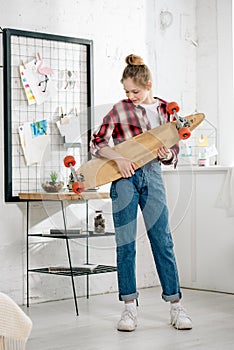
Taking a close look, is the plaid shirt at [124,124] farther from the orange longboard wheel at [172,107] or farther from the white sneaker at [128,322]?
the white sneaker at [128,322]

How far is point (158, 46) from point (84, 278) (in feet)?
5.54

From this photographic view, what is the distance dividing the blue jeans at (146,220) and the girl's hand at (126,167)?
1.6 inches

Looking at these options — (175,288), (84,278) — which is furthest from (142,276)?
(175,288)

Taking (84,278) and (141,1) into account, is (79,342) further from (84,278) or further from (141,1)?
(141,1)

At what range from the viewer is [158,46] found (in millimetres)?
4926

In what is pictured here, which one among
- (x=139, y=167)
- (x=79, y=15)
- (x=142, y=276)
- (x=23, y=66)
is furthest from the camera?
(x=142, y=276)

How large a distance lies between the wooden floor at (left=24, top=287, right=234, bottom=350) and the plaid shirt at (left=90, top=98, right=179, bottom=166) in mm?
828

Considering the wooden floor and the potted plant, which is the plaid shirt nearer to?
the potted plant

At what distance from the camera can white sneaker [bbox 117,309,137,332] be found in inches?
133

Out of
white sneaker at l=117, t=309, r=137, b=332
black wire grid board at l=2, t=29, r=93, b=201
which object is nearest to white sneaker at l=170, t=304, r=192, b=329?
white sneaker at l=117, t=309, r=137, b=332

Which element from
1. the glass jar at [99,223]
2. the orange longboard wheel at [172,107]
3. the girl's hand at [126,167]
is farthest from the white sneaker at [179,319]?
the orange longboard wheel at [172,107]

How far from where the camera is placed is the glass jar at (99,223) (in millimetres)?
4145

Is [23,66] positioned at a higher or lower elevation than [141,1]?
lower

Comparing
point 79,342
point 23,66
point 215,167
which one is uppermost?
point 23,66
